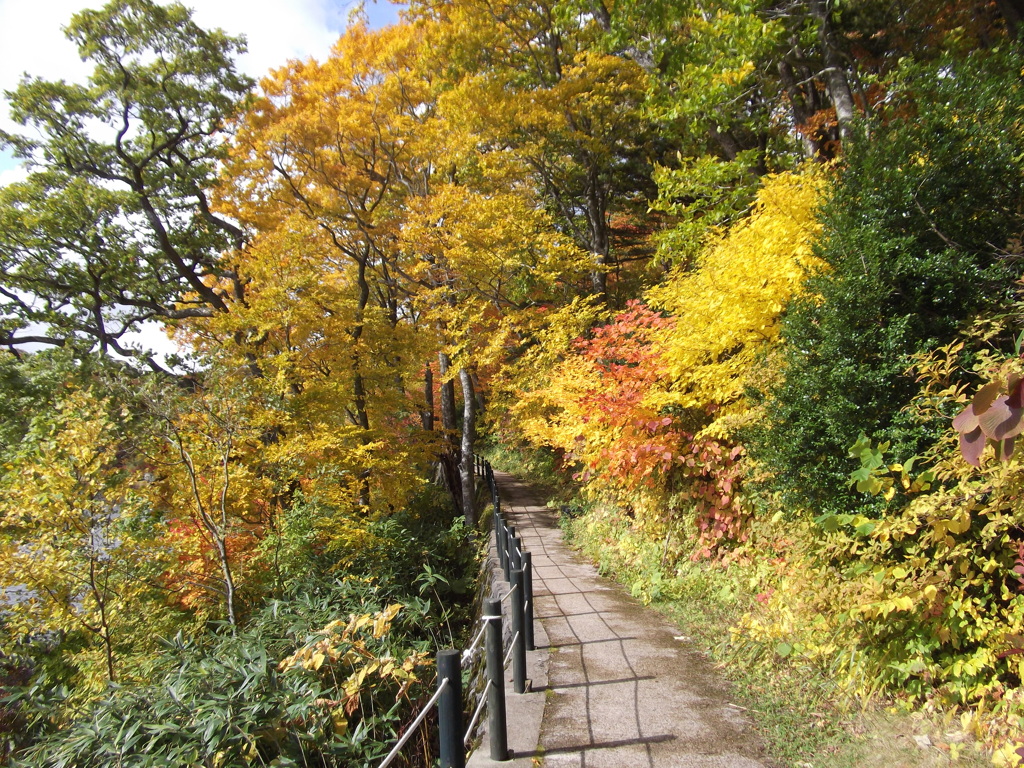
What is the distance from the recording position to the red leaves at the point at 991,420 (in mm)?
1173

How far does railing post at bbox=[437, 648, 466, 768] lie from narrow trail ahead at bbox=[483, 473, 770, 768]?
0.76 meters

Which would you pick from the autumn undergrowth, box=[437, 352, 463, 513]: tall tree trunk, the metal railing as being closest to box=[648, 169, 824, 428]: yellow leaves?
the metal railing

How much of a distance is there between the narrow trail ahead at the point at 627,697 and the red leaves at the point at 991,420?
3.06 meters

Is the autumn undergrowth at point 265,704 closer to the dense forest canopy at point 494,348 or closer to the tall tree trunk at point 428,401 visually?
the dense forest canopy at point 494,348

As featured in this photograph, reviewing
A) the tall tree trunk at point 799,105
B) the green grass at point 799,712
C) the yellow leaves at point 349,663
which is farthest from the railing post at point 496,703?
the tall tree trunk at point 799,105

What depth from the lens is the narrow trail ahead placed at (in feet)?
11.7

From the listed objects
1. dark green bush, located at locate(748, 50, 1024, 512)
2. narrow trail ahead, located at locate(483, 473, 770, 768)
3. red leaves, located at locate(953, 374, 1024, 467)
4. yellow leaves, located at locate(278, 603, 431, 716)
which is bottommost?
narrow trail ahead, located at locate(483, 473, 770, 768)

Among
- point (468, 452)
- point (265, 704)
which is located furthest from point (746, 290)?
point (468, 452)

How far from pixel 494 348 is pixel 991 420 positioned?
10.6 meters

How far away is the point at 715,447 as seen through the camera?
6152 mm

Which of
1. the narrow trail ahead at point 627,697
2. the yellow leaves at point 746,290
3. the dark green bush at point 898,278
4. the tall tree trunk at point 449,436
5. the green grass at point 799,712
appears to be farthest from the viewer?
the tall tree trunk at point 449,436

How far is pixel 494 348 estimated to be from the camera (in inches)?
459

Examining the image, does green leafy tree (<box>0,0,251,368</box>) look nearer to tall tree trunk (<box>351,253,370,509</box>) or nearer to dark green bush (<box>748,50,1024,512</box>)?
tall tree trunk (<box>351,253,370,509</box>)

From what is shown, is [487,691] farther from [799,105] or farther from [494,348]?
[799,105]
